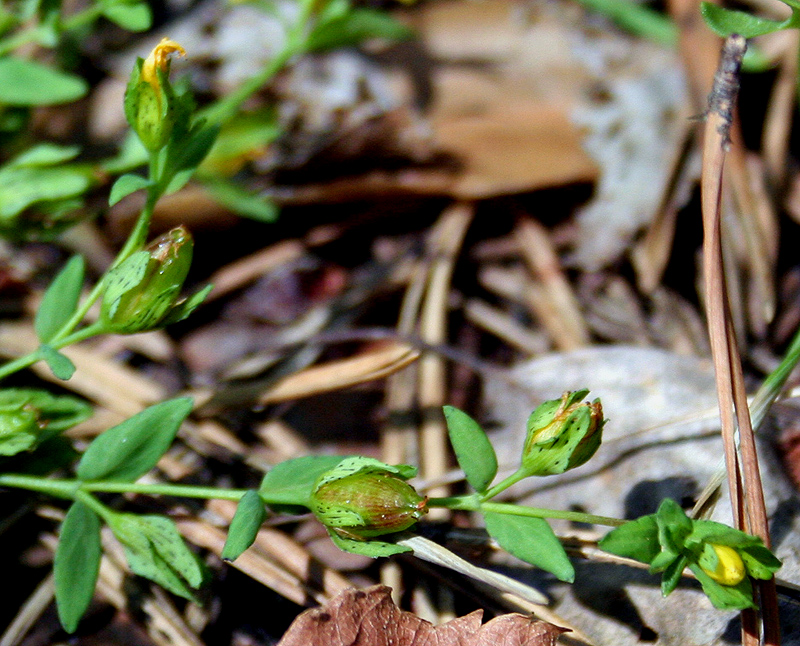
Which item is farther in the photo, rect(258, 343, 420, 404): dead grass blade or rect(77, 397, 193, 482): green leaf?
rect(258, 343, 420, 404): dead grass blade

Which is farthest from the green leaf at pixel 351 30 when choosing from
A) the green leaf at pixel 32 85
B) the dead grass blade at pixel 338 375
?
the dead grass blade at pixel 338 375

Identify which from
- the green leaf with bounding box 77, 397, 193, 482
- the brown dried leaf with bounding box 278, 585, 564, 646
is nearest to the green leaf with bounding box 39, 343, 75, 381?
the green leaf with bounding box 77, 397, 193, 482

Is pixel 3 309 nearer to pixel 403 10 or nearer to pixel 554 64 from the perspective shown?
pixel 403 10

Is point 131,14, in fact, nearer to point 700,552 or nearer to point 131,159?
point 131,159

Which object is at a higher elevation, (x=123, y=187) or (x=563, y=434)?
(x=123, y=187)

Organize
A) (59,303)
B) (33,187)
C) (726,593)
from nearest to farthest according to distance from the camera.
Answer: (726,593) → (59,303) → (33,187)

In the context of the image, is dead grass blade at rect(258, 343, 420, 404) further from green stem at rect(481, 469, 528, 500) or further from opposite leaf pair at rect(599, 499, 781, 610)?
opposite leaf pair at rect(599, 499, 781, 610)

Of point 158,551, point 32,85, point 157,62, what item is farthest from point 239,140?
point 158,551
